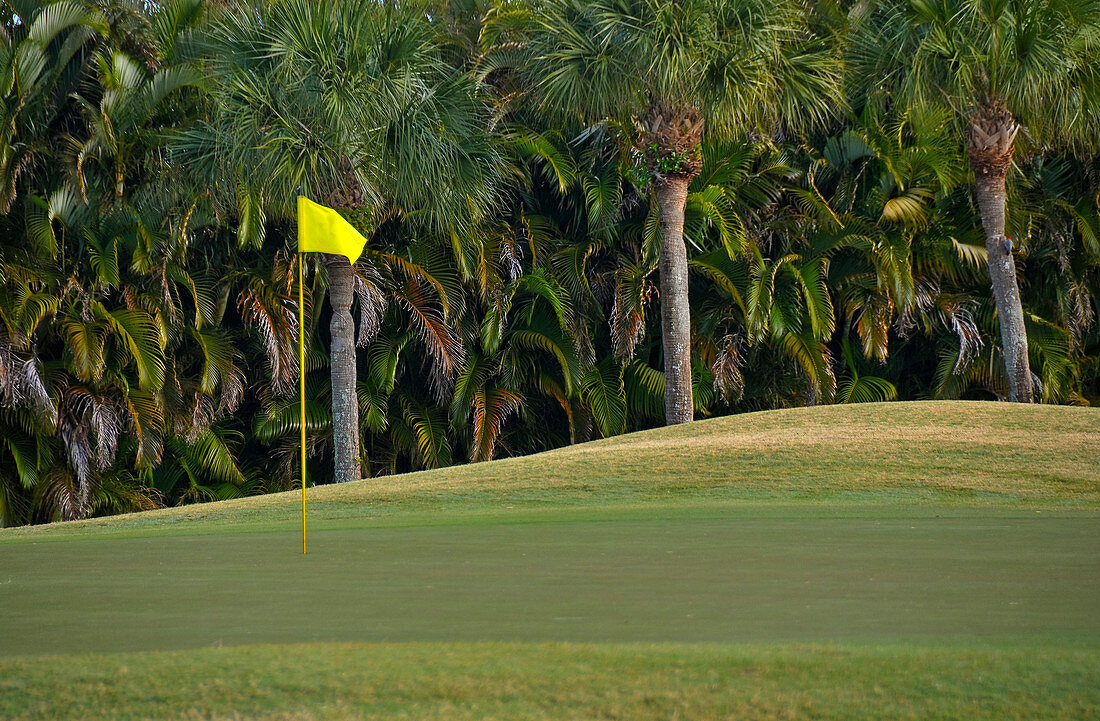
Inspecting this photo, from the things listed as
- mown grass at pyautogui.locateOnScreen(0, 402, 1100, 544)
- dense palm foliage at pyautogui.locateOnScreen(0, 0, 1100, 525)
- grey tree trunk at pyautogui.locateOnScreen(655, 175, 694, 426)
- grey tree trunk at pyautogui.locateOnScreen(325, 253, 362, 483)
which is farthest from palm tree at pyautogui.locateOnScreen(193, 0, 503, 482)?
mown grass at pyautogui.locateOnScreen(0, 402, 1100, 544)

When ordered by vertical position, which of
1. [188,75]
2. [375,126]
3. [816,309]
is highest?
[188,75]

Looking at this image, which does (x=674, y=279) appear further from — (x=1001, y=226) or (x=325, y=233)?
(x=325, y=233)

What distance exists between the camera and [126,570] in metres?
7.16

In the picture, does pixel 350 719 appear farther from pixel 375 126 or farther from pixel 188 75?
pixel 188 75

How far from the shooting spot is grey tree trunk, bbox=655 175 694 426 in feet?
61.7

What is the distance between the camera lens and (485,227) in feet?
70.2

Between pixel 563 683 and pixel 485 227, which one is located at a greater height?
pixel 485 227

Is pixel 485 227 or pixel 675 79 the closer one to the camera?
pixel 675 79

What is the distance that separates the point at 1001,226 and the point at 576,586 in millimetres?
15848

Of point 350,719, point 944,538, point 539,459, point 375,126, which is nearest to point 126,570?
point 350,719

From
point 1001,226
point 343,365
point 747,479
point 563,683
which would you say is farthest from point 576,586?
point 1001,226

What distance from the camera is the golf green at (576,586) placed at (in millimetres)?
4805

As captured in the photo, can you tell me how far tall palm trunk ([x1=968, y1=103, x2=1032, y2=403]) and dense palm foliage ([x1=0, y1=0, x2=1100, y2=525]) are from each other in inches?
16.4

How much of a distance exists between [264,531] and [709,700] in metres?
6.80
